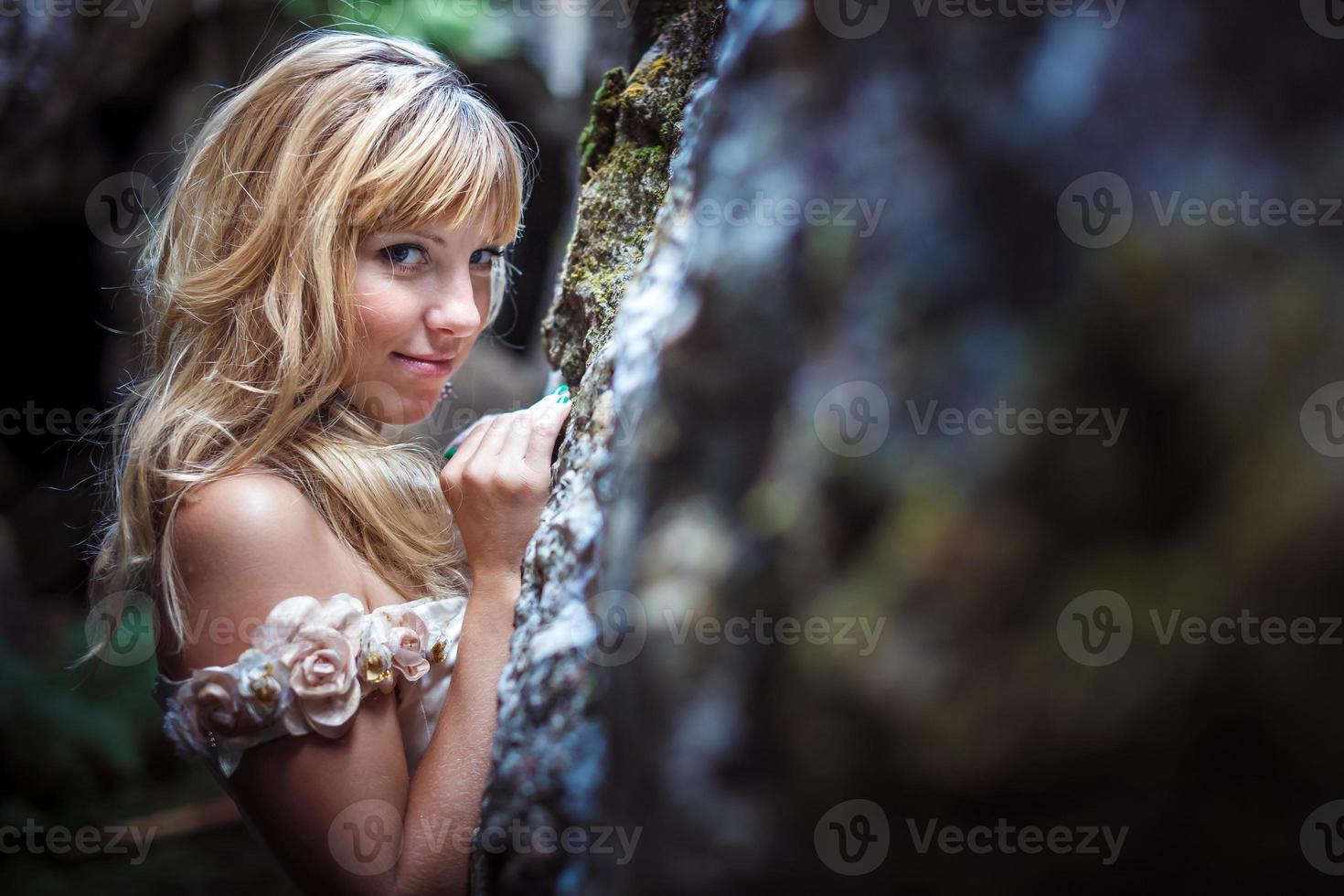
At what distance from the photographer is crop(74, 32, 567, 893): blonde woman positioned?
1156 millimetres

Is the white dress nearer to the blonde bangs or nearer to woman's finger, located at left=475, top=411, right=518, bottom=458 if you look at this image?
woman's finger, located at left=475, top=411, right=518, bottom=458

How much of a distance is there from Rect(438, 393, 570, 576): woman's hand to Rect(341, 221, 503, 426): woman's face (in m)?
0.25

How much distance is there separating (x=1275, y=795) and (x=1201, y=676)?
0.30 feet

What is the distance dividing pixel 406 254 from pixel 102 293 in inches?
225

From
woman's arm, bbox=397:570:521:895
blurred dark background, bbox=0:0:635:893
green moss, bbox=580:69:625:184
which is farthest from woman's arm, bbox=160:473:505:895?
blurred dark background, bbox=0:0:635:893

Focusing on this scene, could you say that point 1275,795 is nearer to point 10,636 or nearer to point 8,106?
point 8,106

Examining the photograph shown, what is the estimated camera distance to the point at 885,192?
69 cm

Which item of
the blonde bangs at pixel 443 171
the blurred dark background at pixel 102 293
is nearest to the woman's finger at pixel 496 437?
the blonde bangs at pixel 443 171

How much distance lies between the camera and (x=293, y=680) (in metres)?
1.16

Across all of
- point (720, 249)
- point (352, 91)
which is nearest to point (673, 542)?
point (720, 249)

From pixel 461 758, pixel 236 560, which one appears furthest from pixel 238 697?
pixel 461 758

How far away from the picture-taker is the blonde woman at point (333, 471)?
3.79 ft

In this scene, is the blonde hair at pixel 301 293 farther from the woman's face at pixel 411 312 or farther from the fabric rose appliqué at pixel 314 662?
the fabric rose appliqué at pixel 314 662

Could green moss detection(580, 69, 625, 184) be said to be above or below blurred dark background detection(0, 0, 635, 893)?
above
